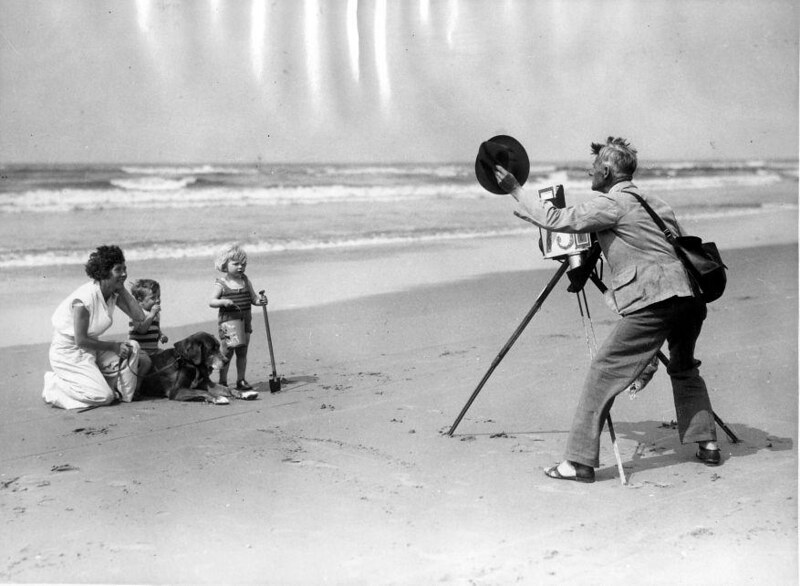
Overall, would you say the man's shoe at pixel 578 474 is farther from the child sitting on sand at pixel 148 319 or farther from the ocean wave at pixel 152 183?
the ocean wave at pixel 152 183

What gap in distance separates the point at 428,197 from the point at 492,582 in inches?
461

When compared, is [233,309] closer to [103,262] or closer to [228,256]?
[228,256]

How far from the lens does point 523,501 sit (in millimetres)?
4016

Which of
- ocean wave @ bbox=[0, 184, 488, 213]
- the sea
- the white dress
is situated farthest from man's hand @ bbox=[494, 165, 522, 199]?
ocean wave @ bbox=[0, 184, 488, 213]

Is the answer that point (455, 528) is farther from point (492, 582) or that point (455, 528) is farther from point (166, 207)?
point (166, 207)

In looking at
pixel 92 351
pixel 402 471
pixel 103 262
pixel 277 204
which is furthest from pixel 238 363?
pixel 277 204

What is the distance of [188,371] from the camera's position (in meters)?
5.87

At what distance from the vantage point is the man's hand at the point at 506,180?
Answer: 4.20 meters

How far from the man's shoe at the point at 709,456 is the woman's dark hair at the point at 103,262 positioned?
12.1 feet

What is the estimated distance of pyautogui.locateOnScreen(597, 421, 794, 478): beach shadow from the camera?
4531 mm

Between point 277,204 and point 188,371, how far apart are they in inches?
370

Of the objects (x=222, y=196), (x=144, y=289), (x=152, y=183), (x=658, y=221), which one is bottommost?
(x=144, y=289)

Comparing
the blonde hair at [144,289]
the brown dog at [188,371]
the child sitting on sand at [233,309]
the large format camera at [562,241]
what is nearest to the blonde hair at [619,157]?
the large format camera at [562,241]

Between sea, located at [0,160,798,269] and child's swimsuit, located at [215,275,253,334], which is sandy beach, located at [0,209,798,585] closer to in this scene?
child's swimsuit, located at [215,275,253,334]
